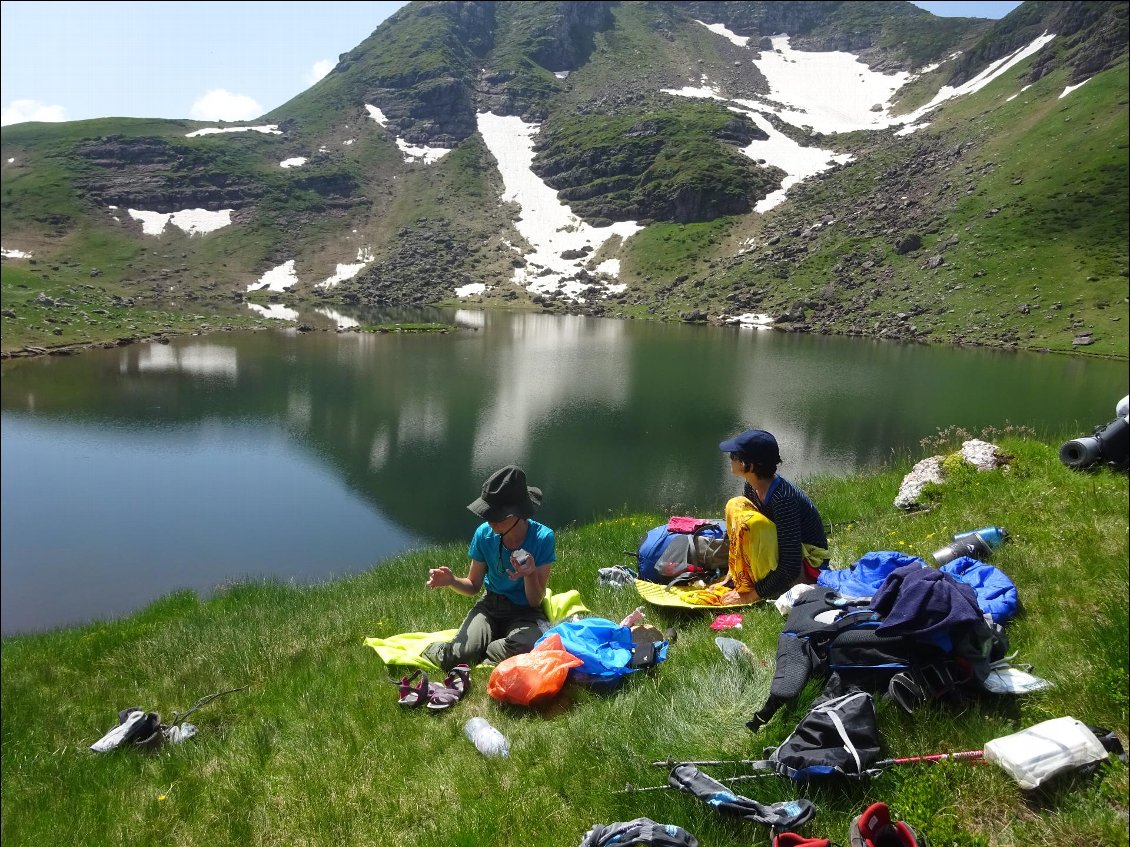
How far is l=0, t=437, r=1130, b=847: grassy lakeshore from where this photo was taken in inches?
126

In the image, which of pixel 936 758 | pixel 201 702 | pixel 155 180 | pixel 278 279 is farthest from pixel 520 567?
pixel 155 180

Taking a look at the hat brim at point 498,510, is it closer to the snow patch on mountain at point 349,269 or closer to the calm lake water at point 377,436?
the calm lake water at point 377,436

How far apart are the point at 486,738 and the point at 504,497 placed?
2.14 meters

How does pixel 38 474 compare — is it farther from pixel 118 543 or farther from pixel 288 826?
pixel 288 826

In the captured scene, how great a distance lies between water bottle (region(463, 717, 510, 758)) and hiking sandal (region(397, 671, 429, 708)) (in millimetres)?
780

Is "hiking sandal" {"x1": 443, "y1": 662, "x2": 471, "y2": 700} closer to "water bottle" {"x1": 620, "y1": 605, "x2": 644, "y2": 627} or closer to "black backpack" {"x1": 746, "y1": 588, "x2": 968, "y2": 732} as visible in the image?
"water bottle" {"x1": 620, "y1": 605, "x2": 644, "y2": 627}

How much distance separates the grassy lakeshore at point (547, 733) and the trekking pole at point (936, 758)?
45 millimetres

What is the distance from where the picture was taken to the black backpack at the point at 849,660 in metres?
3.79

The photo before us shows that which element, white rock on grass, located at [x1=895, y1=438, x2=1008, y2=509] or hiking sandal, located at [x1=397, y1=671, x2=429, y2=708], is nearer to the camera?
hiking sandal, located at [x1=397, y1=671, x2=429, y2=708]

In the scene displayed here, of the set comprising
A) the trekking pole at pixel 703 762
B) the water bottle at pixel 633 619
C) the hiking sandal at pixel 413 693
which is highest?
the trekking pole at pixel 703 762

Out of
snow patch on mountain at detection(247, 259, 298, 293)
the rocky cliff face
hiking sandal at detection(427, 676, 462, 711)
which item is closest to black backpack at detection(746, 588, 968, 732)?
hiking sandal at detection(427, 676, 462, 711)

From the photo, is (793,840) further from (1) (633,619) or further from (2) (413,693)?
(2) (413,693)

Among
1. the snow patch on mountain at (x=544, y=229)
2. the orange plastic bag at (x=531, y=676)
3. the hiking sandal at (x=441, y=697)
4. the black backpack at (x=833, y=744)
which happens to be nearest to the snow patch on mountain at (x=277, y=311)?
the snow patch on mountain at (x=544, y=229)

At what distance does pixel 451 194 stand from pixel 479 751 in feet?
556
